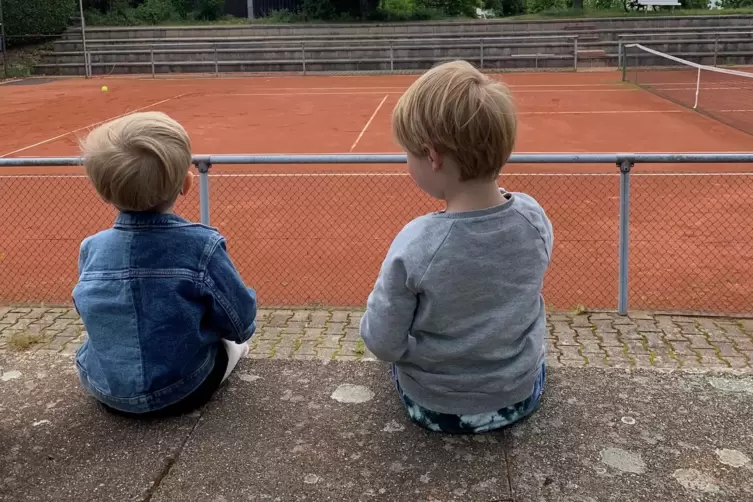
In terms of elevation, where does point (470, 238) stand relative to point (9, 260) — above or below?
above

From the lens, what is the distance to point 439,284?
95.4 inches

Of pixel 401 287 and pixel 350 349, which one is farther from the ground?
pixel 401 287

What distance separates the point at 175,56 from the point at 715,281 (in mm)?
31969

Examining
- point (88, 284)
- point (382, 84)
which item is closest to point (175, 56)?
point (382, 84)

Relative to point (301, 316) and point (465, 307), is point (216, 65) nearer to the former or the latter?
point (301, 316)

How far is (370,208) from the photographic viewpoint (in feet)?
30.2

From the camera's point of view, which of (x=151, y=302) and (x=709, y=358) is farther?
(x=709, y=358)

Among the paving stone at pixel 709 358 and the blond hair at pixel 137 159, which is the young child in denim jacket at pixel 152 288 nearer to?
the blond hair at pixel 137 159

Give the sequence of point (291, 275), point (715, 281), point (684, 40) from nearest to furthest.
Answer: point (715, 281) → point (291, 275) → point (684, 40)

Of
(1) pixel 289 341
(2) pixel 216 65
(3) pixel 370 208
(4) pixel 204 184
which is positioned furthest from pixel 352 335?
(2) pixel 216 65

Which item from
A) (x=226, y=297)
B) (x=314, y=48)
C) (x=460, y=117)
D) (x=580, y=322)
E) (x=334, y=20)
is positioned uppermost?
(x=334, y=20)

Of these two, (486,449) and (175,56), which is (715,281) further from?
(175,56)

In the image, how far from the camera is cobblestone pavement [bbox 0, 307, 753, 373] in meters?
4.32

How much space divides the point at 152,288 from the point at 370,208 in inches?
259
